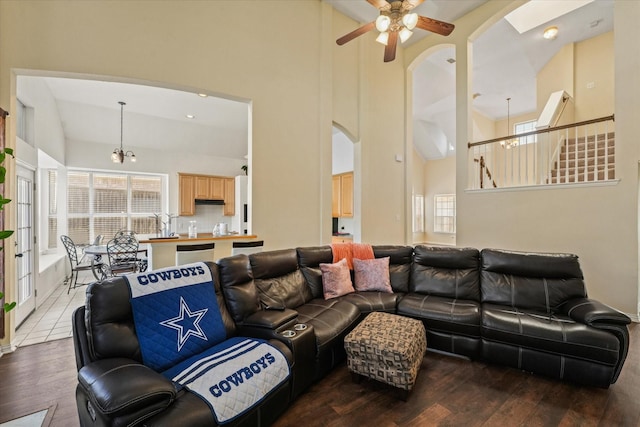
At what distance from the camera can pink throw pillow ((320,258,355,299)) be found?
10.3ft

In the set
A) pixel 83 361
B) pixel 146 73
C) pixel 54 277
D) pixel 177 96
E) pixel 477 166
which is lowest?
pixel 54 277

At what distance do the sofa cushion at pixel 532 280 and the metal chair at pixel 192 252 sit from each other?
3.18 m

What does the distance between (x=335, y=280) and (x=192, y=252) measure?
1780 millimetres

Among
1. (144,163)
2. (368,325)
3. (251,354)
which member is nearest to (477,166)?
(368,325)

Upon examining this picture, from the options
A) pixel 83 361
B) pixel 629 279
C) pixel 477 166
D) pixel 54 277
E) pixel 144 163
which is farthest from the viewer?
pixel 144 163

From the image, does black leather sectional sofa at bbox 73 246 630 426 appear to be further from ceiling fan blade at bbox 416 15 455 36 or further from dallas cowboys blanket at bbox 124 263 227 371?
ceiling fan blade at bbox 416 15 455 36

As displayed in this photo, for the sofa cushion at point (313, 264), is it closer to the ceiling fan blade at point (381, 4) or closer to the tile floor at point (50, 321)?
the ceiling fan blade at point (381, 4)

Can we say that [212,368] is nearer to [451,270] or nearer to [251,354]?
[251,354]

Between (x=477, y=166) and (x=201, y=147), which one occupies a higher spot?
(x=201, y=147)

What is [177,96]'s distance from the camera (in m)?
5.34

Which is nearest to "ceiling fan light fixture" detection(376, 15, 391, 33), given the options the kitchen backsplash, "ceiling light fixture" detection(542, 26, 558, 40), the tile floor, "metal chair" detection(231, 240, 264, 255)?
"metal chair" detection(231, 240, 264, 255)

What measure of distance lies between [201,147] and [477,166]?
6.35 metres

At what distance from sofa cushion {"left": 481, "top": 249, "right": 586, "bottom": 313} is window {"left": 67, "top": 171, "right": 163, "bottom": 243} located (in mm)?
7064

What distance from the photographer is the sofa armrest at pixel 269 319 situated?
2.09 m
